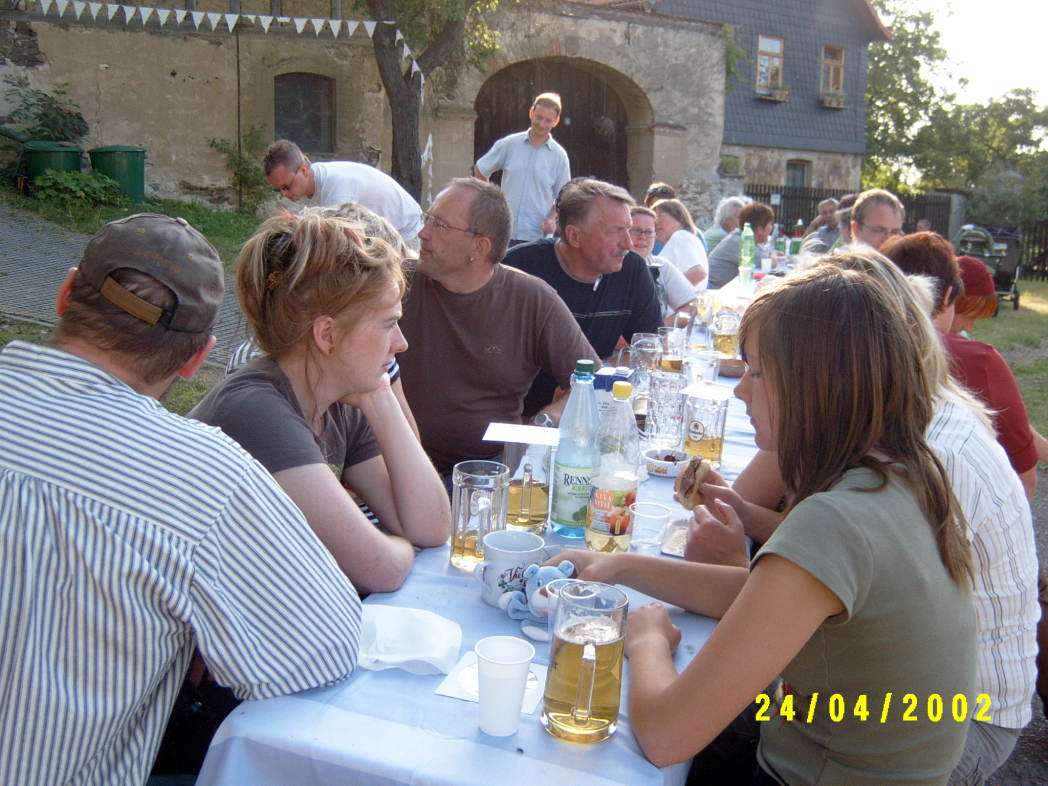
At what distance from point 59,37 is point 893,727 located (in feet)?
46.5

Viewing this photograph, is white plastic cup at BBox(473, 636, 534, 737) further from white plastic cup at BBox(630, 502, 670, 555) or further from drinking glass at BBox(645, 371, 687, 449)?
drinking glass at BBox(645, 371, 687, 449)

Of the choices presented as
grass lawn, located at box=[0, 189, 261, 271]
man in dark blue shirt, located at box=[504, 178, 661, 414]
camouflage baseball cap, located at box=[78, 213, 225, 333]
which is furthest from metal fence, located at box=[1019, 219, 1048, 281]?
camouflage baseball cap, located at box=[78, 213, 225, 333]

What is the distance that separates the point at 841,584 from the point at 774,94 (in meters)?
22.7

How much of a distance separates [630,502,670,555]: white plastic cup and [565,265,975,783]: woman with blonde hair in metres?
0.46

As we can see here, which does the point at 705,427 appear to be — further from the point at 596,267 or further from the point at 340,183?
the point at 340,183

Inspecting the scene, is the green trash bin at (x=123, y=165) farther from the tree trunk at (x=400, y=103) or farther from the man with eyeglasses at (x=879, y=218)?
the man with eyeglasses at (x=879, y=218)

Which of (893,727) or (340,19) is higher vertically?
(340,19)

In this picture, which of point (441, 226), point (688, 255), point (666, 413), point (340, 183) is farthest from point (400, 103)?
point (666, 413)

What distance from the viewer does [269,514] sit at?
120 cm

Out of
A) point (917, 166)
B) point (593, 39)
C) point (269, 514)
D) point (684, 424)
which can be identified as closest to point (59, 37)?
point (593, 39)

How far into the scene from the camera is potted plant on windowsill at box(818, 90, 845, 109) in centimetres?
2266

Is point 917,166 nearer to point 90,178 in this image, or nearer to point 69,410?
point 90,178

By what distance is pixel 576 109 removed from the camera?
1828cm

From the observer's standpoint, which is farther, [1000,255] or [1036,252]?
[1036,252]
